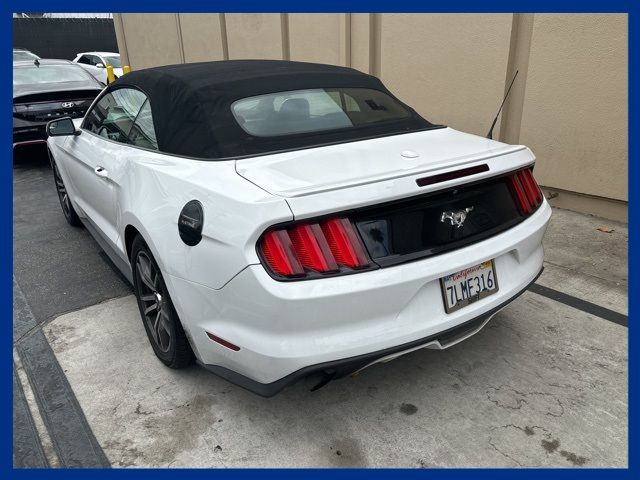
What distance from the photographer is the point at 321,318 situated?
6.53ft

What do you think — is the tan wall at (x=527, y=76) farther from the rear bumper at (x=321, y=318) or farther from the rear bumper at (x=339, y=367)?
the rear bumper at (x=339, y=367)

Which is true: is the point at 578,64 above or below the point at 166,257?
above

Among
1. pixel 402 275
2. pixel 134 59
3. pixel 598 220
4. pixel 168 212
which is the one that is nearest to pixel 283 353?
pixel 402 275

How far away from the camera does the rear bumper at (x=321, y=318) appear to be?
197 centimetres

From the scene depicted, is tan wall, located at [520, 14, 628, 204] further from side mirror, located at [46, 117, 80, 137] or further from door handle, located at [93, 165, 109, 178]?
side mirror, located at [46, 117, 80, 137]

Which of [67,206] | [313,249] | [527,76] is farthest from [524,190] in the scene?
[67,206]

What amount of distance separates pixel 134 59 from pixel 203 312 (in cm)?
1402

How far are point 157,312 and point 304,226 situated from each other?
4.17 feet

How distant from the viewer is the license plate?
223 centimetres

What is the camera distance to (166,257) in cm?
241

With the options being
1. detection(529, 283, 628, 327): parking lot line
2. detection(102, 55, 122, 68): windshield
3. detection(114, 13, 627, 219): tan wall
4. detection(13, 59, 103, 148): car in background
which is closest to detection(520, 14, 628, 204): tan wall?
detection(114, 13, 627, 219): tan wall

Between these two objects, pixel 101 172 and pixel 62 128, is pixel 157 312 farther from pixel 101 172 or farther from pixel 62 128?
pixel 62 128

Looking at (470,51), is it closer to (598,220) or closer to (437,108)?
(437,108)

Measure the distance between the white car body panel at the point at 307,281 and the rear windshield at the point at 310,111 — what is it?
311mm
